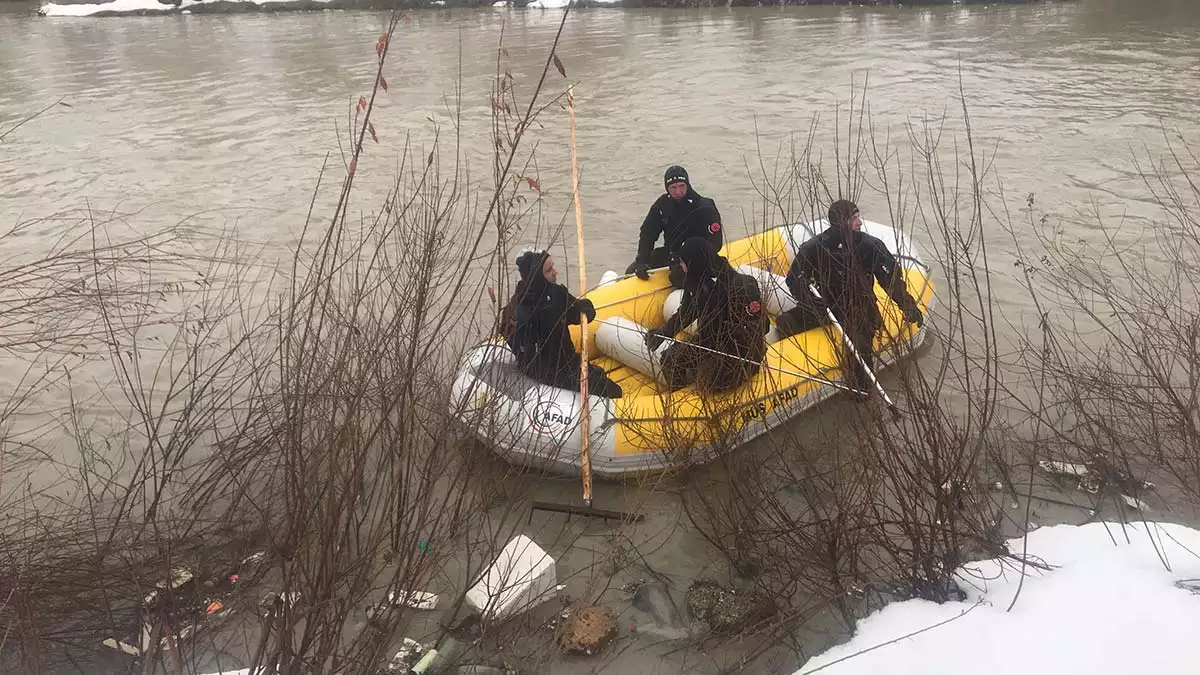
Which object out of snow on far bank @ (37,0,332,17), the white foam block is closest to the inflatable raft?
the white foam block

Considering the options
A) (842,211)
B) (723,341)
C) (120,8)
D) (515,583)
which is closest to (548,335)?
(723,341)

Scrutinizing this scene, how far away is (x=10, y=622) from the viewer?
2553 mm

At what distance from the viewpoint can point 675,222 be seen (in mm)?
5648

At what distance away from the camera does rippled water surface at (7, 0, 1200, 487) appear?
8938 millimetres

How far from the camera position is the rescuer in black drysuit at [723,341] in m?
3.97

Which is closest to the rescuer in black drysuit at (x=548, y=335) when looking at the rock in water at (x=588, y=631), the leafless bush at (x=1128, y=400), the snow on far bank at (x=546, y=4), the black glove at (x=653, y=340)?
the black glove at (x=653, y=340)

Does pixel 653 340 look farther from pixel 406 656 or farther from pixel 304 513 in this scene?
pixel 304 513

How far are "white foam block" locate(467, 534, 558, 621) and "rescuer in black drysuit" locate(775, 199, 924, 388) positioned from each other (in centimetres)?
157

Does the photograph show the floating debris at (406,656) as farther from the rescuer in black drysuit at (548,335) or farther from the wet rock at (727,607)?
the rescuer in black drysuit at (548,335)

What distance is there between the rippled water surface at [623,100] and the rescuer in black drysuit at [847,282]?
6.40ft

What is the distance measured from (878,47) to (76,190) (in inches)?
591

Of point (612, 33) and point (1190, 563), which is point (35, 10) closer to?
point (612, 33)

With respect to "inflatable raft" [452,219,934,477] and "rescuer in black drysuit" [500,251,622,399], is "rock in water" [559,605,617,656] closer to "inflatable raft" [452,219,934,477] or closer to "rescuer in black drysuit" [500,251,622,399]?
"inflatable raft" [452,219,934,477]

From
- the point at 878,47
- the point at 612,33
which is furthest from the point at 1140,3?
the point at 612,33
